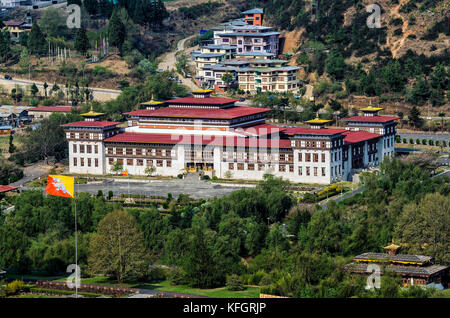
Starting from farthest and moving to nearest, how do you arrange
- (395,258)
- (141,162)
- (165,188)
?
1. (141,162)
2. (165,188)
3. (395,258)

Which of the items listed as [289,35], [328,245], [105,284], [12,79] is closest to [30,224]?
[105,284]

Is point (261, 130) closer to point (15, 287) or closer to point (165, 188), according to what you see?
point (165, 188)

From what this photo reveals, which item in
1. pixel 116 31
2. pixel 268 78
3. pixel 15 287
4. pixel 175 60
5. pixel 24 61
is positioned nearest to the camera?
pixel 15 287

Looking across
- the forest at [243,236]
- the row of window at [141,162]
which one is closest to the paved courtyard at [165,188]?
the row of window at [141,162]

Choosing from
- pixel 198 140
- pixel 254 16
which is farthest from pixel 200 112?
pixel 254 16

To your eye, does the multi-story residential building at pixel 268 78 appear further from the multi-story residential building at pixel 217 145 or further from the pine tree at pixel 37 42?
the pine tree at pixel 37 42

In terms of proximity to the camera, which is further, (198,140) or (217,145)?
(198,140)

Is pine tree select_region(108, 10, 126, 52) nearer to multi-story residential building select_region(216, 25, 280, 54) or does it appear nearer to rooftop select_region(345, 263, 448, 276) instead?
multi-story residential building select_region(216, 25, 280, 54)

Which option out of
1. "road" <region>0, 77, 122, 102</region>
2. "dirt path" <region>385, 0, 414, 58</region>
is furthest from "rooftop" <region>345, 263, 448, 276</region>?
"road" <region>0, 77, 122, 102</region>
